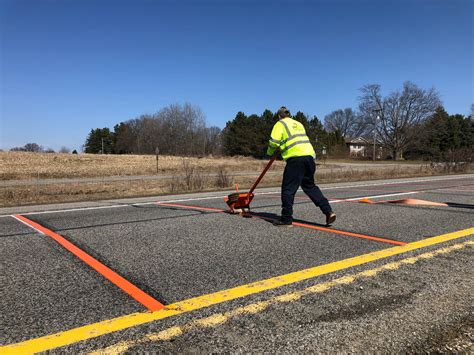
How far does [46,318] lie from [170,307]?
0.85 metres

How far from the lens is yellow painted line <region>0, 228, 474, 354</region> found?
7.36 ft

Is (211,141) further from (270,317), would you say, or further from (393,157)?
(270,317)

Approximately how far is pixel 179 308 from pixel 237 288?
1.93ft

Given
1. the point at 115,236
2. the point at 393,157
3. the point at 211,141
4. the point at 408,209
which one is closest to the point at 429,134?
the point at 393,157

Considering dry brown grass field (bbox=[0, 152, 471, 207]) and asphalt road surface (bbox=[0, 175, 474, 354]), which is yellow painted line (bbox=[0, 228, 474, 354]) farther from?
dry brown grass field (bbox=[0, 152, 471, 207])

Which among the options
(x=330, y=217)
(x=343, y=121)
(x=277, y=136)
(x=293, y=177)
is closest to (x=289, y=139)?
(x=277, y=136)

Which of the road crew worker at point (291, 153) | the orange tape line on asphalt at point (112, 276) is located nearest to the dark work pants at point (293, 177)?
the road crew worker at point (291, 153)

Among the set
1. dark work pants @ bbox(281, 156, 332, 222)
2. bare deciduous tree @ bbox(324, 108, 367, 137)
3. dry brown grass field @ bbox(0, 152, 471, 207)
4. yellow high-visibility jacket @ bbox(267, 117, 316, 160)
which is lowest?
dry brown grass field @ bbox(0, 152, 471, 207)

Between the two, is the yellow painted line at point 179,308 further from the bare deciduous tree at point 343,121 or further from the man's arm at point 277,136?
the bare deciduous tree at point 343,121

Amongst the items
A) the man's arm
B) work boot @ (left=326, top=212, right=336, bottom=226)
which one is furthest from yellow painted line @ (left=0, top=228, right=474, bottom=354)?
the man's arm

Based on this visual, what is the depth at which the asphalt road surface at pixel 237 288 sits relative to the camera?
229cm

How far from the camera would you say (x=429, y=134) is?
66.1m

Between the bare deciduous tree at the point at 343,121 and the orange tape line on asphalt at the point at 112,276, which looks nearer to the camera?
the orange tape line on asphalt at the point at 112,276

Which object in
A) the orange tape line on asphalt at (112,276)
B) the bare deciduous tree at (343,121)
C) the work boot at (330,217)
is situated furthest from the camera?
the bare deciduous tree at (343,121)
